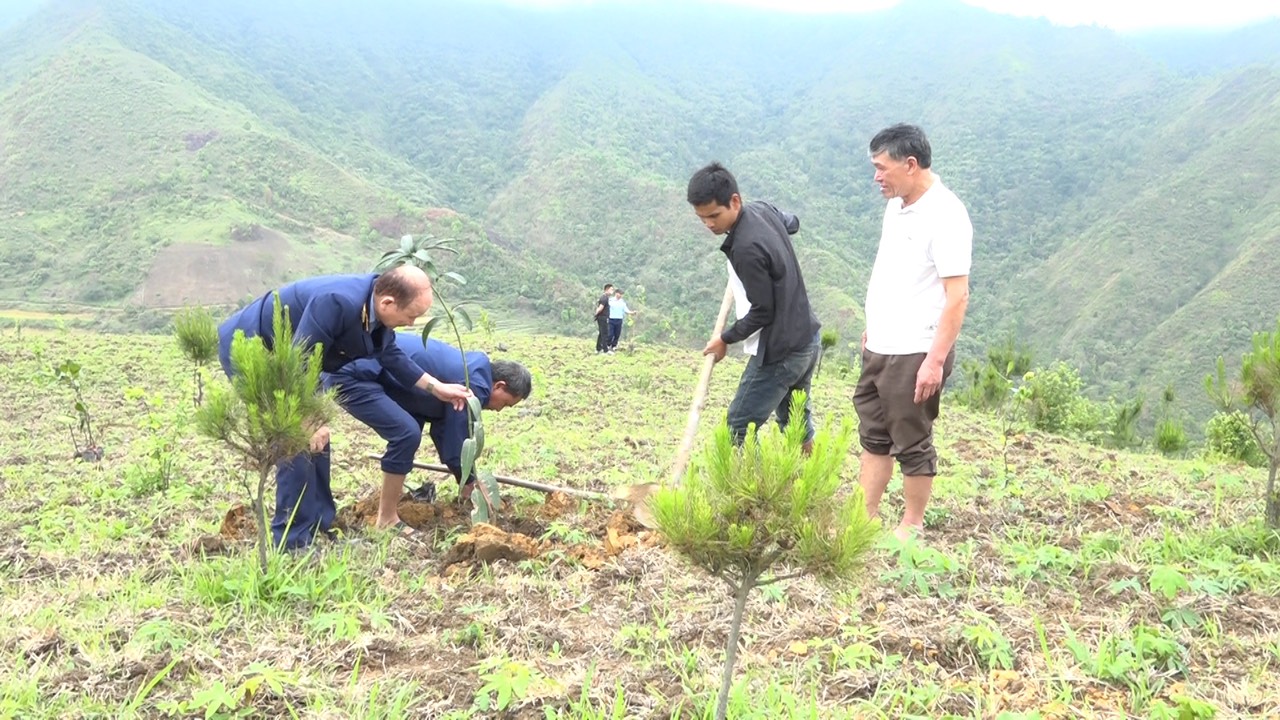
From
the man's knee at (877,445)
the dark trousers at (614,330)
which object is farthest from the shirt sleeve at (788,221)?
the dark trousers at (614,330)

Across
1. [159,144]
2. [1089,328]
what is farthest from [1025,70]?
[159,144]

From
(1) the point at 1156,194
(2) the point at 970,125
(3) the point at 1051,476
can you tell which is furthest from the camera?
(2) the point at 970,125

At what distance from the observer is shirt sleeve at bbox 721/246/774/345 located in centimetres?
352

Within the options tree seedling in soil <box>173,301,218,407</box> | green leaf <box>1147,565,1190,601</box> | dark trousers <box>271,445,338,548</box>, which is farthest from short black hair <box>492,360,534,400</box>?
tree seedling in soil <box>173,301,218,407</box>

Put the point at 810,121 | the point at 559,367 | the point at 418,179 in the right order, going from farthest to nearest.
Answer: the point at 810,121 → the point at 418,179 → the point at 559,367

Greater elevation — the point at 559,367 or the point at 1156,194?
the point at 1156,194

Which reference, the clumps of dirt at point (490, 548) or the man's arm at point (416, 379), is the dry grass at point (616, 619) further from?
the man's arm at point (416, 379)

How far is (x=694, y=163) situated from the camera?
84312mm

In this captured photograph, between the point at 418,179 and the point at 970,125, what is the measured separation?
→ 55.3 m

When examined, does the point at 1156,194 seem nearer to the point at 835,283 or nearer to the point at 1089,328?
the point at 1089,328

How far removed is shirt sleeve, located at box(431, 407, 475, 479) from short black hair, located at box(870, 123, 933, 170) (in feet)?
7.20

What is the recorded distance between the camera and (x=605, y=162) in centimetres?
6819

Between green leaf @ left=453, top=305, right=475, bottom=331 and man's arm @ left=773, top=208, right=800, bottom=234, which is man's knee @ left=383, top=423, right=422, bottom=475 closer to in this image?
green leaf @ left=453, top=305, right=475, bottom=331

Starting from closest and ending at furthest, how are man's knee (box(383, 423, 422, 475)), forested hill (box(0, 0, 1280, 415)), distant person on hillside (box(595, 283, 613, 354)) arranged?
man's knee (box(383, 423, 422, 475))
distant person on hillside (box(595, 283, 613, 354))
forested hill (box(0, 0, 1280, 415))
